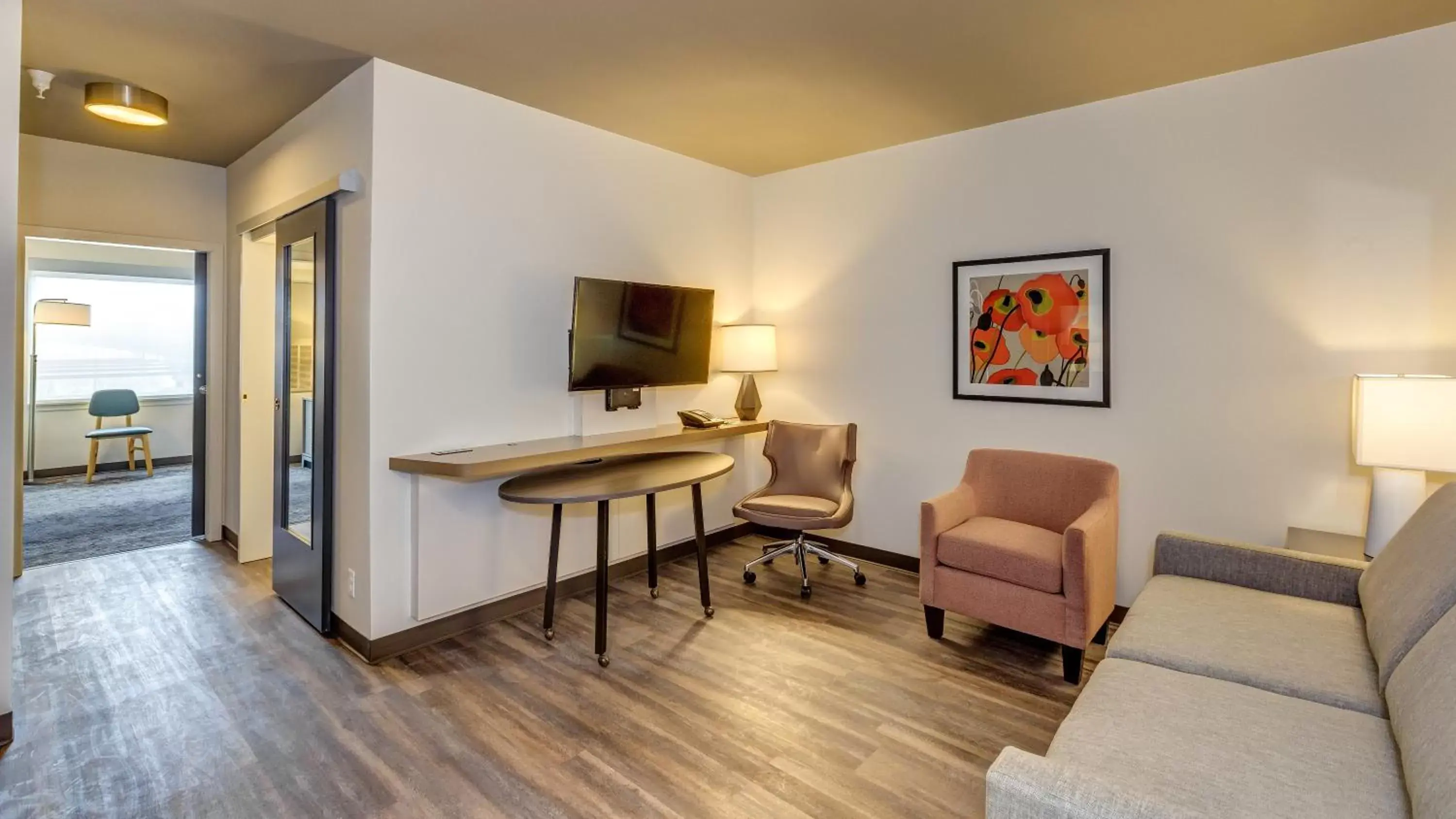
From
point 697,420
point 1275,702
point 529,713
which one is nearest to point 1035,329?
point 697,420

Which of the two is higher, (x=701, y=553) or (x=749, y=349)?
(x=749, y=349)

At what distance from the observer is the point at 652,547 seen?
360 centimetres

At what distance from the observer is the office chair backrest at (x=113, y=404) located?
684cm

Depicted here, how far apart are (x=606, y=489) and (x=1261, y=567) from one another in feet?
7.79

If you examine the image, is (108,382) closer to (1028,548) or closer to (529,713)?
(529,713)

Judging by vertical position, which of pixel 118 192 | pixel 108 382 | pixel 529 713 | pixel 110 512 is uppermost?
pixel 118 192

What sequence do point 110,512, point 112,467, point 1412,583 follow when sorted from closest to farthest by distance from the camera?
point 1412,583, point 110,512, point 112,467

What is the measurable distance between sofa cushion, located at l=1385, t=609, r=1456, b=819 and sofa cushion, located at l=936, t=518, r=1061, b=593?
1.15 meters

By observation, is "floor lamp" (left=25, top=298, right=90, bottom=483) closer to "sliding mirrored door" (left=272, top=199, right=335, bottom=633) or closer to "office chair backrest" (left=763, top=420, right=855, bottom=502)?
"sliding mirrored door" (left=272, top=199, right=335, bottom=633)

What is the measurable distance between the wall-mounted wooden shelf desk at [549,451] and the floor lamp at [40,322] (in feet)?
20.2

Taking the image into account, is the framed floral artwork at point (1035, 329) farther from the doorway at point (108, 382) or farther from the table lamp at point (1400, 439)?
the doorway at point (108, 382)

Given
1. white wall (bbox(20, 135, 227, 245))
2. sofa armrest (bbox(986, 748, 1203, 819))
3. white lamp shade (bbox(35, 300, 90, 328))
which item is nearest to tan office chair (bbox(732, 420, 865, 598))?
sofa armrest (bbox(986, 748, 1203, 819))

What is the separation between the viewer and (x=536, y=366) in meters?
3.48

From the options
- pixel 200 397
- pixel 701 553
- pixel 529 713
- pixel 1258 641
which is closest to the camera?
pixel 1258 641
